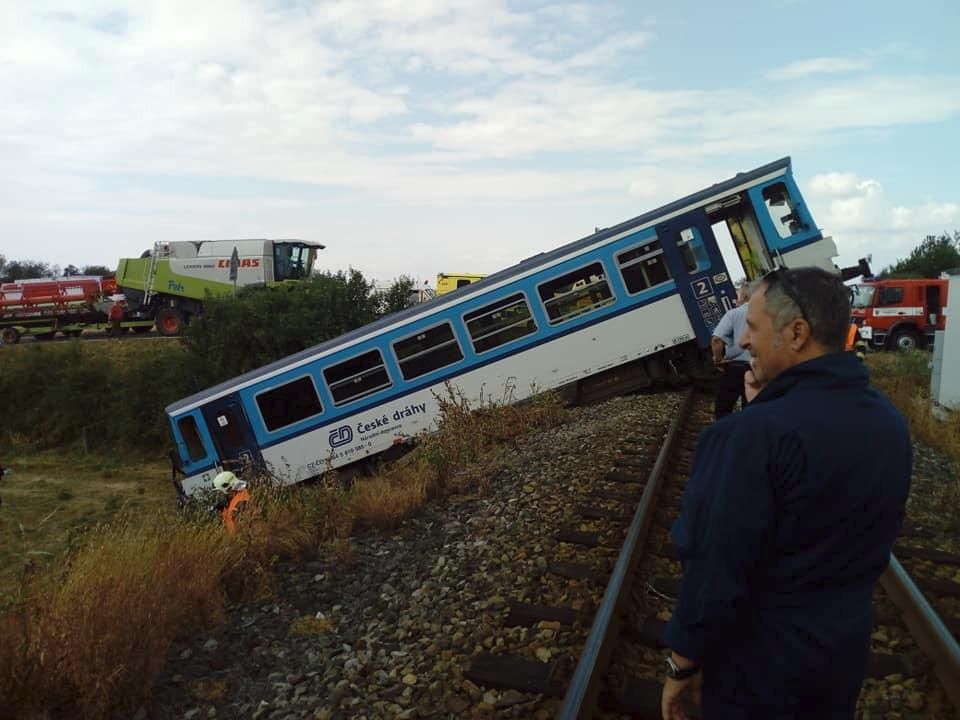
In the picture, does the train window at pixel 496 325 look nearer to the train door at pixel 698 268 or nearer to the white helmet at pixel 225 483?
the train door at pixel 698 268

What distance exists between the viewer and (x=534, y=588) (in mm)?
4176

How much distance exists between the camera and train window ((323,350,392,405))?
11500mm

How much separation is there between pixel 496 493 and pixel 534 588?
2.13 m

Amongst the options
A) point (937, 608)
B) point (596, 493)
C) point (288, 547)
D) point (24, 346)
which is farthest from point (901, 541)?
point (24, 346)

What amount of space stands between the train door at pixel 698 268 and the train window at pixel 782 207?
996mm

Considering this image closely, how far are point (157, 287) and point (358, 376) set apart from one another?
17882 millimetres

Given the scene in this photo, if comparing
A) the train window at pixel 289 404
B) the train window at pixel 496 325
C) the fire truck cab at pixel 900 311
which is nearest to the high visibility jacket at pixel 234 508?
the train window at pixel 289 404

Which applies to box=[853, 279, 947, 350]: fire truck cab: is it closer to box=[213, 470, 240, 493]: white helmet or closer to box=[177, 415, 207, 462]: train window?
box=[177, 415, 207, 462]: train window

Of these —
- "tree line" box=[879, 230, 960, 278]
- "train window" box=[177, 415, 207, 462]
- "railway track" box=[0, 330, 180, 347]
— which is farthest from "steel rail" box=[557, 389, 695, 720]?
"tree line" box=[879, 230, 960, 278]

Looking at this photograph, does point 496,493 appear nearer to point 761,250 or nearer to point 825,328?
point 825,328

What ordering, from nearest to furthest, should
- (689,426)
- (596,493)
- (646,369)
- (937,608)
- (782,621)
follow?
(782,621) < (937,608) < (596,493) < (689,426) < (646,369)

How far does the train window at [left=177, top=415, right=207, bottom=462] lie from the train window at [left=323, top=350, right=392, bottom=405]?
9.42ft

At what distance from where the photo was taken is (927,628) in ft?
11.1

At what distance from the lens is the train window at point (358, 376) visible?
11500 mm
